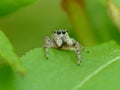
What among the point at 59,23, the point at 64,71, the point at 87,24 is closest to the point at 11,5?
the point at 64,71

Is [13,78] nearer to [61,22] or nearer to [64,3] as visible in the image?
[64,3]

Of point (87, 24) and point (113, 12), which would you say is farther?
point (87, 24)

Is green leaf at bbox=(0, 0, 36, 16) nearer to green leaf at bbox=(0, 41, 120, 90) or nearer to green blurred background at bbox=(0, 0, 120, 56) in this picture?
green leaf at bbox=(0, 41, 120, 90)

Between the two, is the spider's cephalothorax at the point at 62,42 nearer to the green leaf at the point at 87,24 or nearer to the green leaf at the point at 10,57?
the green leaf at the point at 87,24

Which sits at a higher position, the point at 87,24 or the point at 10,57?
the point at 10,57

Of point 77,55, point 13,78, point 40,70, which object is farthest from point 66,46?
point 13,78

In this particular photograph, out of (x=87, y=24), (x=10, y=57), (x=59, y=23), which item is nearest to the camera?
(x=10, y=57)

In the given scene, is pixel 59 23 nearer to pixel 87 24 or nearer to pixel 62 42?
pixel 87 24

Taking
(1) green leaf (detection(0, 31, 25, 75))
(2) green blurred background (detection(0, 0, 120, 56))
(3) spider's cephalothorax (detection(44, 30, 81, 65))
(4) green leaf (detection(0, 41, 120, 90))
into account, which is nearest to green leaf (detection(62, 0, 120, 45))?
(2) green blurred background (detection(0, 0, 120, 56))
